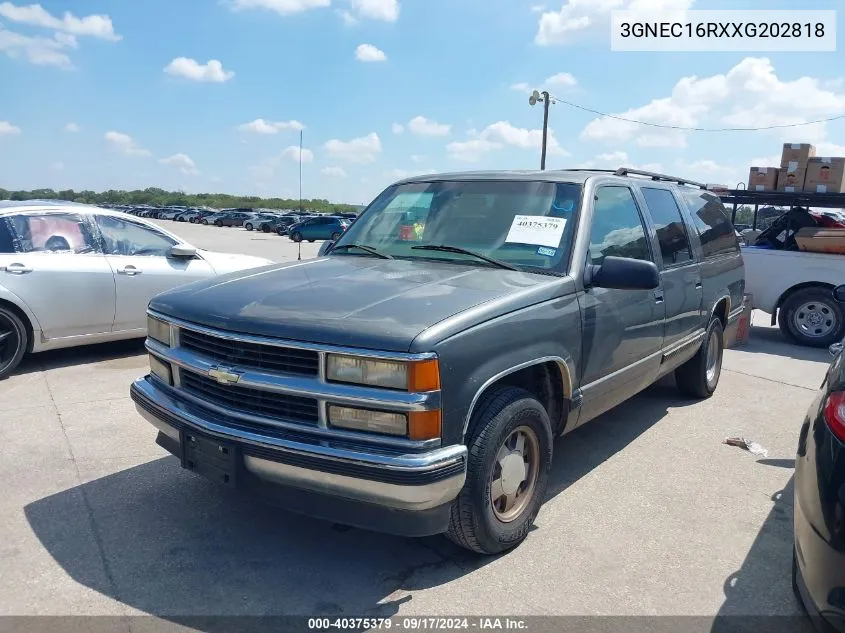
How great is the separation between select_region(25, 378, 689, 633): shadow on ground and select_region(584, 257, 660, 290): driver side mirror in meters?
1.38

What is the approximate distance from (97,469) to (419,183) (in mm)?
2793

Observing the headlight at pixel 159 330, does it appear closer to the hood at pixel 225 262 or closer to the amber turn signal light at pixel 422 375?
the amber turn signal light at pixel 422 375

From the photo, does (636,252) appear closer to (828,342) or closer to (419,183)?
(419,183)

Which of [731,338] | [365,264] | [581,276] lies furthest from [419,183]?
[731,338]

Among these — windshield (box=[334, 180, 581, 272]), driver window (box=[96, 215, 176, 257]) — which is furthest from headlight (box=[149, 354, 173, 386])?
driver window (box=[96, 215, 176, 257])

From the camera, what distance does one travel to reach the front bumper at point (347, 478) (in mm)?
2680

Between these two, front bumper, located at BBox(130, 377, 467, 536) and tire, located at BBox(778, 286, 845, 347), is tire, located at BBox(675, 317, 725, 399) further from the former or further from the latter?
front bumper, located at BBox(130, 377, 467, 536)

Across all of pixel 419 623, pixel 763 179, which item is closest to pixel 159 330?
pixel 419 623

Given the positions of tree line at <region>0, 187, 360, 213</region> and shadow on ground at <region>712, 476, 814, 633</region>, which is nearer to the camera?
Answer: shadow on ground at <region>712, 476, 814, 633</region>

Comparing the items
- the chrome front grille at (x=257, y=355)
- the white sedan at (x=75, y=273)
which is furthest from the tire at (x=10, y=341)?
the chrome front grille at (x=257, y=355)

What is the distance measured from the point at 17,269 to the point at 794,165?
973cm

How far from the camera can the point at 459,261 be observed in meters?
3.87

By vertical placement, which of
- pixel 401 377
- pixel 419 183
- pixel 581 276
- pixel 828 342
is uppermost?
pixel 419 183

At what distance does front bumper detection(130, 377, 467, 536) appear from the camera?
2680 mm
